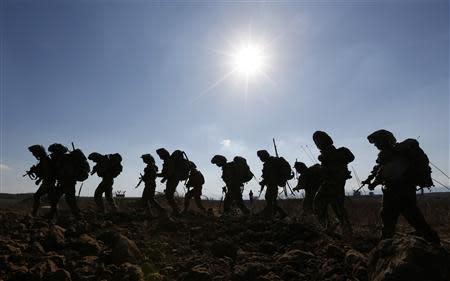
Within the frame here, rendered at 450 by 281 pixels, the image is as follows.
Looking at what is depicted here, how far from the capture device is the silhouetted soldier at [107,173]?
13.6m

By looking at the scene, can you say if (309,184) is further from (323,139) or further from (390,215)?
(390,215)

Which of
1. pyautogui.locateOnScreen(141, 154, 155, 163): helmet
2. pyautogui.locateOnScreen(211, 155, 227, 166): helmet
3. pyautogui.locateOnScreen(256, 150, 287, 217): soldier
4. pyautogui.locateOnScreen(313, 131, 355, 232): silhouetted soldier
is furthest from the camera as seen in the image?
pyautogui.locateOnScreen(211, 155, 227, 166): helmet

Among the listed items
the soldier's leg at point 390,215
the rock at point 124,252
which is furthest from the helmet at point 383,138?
the rock at point 124,252

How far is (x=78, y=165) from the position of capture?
A: 1183 cm

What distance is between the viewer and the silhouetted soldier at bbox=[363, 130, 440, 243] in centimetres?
664

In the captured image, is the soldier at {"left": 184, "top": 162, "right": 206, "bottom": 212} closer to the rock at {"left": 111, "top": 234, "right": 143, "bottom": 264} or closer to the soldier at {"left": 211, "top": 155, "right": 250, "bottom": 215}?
the soldier at {"left": 211, "top": 155, "right": 250, "bottom": 215}

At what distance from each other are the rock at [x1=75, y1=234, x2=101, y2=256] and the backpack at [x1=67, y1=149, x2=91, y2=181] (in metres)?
5.08

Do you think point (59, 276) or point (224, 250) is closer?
point (59, 276)

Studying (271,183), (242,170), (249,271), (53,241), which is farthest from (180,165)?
(249,271)

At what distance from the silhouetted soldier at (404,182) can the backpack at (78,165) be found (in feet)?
26.9

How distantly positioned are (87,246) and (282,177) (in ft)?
24.5

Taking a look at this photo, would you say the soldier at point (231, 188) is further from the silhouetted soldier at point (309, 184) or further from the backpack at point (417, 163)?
the backpack at point (417, 163)

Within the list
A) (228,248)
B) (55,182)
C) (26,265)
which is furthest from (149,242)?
(55,182)

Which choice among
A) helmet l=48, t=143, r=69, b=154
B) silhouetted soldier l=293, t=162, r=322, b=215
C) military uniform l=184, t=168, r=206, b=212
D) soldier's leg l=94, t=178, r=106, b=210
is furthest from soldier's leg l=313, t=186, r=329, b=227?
soldier's leg l=94, t=178, r=106, b=210
